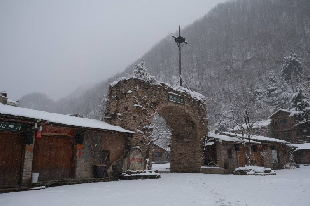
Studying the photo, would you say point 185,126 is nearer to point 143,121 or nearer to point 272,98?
point 143,121

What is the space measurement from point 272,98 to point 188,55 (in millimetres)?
43761

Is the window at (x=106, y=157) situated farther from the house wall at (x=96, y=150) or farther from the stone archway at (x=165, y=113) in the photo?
the stone archway at (x=165, y=113)

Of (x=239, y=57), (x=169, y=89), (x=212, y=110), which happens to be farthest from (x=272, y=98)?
(x=169, y=89)

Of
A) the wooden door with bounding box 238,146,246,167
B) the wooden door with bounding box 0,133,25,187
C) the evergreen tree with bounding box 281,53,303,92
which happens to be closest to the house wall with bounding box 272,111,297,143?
the evergreen tree with bounding box 281,53,303,92

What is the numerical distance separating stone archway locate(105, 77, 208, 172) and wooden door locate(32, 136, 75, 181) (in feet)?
12.7

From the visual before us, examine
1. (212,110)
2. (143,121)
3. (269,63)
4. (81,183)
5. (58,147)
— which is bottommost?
(81,183)

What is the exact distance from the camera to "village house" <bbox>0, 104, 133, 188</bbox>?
842cm

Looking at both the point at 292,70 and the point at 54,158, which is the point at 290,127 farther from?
the point at 54,158

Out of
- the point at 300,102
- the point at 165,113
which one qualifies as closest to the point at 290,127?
the point at 300,102

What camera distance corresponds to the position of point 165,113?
700 inches

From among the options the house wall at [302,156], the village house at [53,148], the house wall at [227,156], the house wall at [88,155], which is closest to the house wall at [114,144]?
the village house at [53,148]

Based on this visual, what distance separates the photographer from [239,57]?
75312 mm

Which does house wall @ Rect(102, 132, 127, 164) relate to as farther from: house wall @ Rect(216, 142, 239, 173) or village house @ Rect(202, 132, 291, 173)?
house wall @ Rect(216, 142, 239, 173)

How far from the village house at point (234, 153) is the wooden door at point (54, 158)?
11.3 metres
